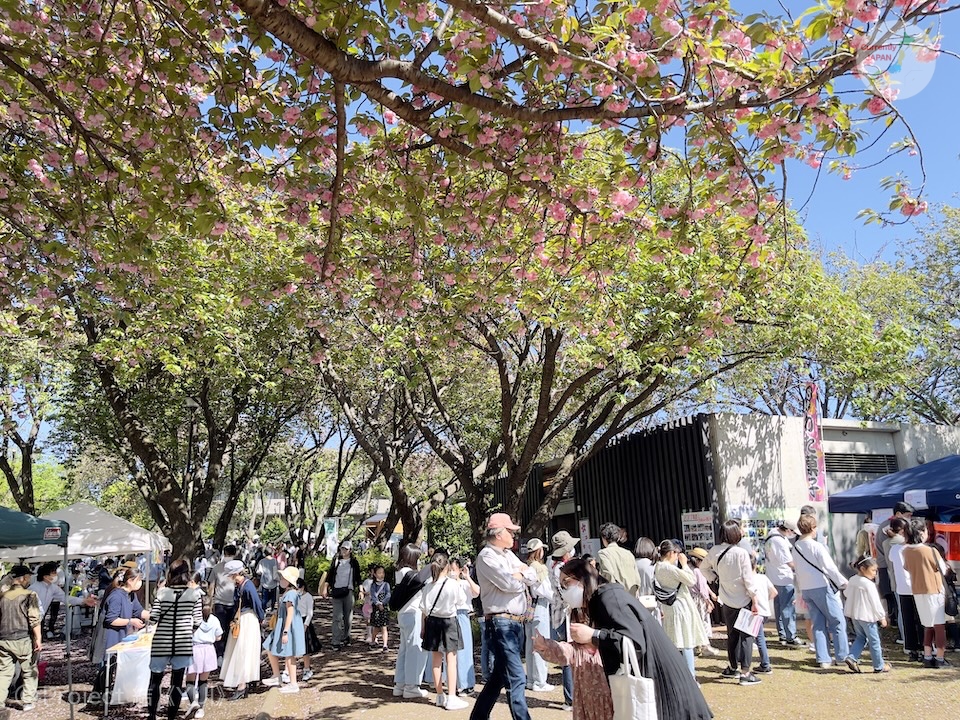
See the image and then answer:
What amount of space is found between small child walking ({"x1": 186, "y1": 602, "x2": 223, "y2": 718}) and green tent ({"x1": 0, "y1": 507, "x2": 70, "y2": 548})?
2404 mm

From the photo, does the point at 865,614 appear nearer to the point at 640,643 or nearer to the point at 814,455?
the point at 640,643

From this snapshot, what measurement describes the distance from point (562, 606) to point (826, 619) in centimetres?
323

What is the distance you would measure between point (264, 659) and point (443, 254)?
22.9 feet

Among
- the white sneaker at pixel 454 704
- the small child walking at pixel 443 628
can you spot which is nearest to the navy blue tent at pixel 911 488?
the small child walking at pixel 443 628

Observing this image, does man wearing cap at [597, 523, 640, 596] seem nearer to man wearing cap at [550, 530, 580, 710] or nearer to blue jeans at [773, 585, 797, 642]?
man wearing cap at [550, 530, 580, 710]

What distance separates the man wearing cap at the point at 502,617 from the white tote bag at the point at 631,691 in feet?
6.52

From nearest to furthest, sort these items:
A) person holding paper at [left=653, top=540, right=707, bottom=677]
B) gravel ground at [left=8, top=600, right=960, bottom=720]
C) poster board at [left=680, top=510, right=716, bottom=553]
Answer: gravel ground at [left=8, top=600, right=960, bottom=720] < person holding paper at [left=653, top=540, right=707, bottom=677] < poster board at [left=680, top=510, right=716, bottom=553]

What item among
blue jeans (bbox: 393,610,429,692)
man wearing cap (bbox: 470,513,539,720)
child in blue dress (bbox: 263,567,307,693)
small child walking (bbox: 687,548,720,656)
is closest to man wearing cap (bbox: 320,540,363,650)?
child in blue dress (bbox: 263,567,307,693)

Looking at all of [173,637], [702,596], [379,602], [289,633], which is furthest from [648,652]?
[379,602]

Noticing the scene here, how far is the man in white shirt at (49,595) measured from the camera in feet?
31.9

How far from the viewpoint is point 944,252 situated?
69.4ft

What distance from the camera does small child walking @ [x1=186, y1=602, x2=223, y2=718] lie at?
7.85 meters

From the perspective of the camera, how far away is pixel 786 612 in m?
9.86

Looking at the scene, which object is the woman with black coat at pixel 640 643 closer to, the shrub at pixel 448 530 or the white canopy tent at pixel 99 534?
the white canopy tent at pixel 99 534
